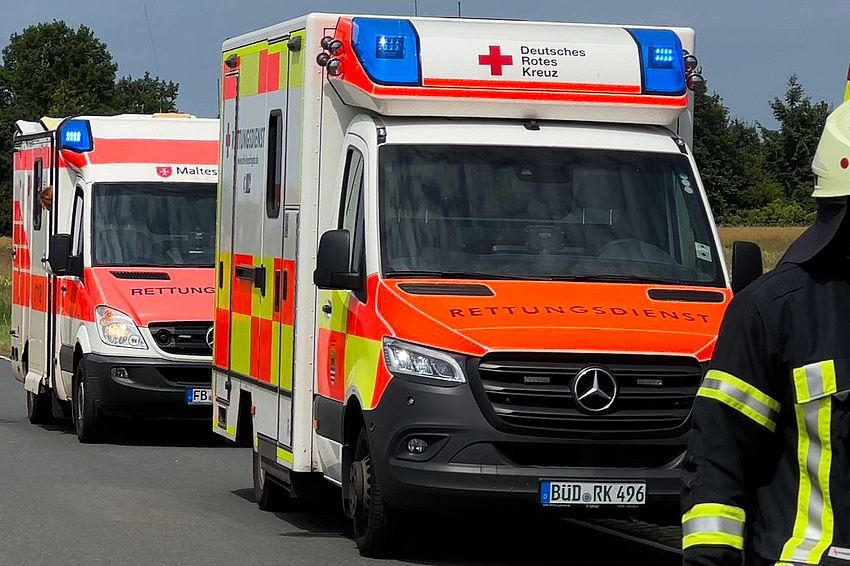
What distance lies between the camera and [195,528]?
10461mm

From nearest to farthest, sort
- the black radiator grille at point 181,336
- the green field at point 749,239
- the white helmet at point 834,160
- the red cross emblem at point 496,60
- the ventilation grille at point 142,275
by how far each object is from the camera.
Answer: the white helmet at point 834,160, the red cross emblem at point 496,60, the black radiator grille at point 181,336, the ventilation grille at point 142,275, the green field at point 749,239

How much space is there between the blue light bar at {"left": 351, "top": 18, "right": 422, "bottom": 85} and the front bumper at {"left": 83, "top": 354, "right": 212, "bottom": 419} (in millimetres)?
6180

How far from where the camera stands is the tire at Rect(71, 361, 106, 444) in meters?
15.5

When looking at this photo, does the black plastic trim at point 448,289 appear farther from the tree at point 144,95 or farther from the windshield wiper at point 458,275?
the tree at point 144,95

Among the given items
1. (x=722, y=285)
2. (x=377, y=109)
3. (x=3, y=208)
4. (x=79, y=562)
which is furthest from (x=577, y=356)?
(x=3, y=208)

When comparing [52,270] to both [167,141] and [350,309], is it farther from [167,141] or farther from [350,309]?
[350,309]

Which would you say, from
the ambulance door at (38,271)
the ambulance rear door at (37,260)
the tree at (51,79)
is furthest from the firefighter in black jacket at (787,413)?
the tree at (51,79)

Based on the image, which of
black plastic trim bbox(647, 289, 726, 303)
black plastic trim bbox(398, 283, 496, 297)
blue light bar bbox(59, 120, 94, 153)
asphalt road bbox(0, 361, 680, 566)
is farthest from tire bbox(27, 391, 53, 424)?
black plastic trim bbox(647, 289, 726, 303)

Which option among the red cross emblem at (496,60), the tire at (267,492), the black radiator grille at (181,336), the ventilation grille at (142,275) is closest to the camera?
the red cross emblem at (496,60)

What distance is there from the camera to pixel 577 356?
28.3ft

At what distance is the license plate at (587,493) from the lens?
859 cm

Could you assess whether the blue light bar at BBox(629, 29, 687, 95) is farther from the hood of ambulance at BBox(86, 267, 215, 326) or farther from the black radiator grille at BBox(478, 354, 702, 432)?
the hood of ambulance at BBox(86, 267, 215, 326)

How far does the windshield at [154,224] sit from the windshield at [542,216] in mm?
6586

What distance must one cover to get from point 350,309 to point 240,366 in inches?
100
